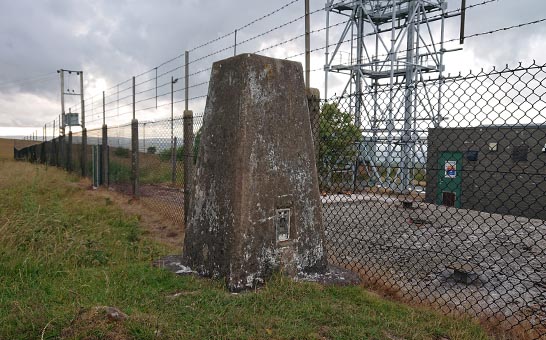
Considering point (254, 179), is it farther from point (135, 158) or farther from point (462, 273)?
point (135, 158)

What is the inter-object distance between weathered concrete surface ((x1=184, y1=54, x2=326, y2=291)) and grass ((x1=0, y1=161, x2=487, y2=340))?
0.76 ft

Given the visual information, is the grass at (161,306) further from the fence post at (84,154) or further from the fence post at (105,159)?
the fence post at (84,154)

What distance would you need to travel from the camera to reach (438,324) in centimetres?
282

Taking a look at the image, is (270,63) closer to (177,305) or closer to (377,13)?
(177,305)

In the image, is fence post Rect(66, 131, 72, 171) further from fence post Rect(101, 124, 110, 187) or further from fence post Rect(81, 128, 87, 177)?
fence post Rect(101, 124, 110, 187)

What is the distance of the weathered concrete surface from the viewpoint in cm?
327

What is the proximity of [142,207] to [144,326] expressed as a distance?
6.57 meters

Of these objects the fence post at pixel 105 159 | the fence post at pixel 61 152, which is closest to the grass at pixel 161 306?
the fence post at pixel 105 159

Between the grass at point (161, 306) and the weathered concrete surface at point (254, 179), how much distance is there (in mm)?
231

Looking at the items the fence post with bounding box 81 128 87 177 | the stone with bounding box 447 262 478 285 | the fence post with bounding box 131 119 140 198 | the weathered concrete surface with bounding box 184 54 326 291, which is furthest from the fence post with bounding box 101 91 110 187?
the stone with bounding box 447 262 478 285

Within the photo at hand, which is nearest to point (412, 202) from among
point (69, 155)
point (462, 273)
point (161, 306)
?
point (462, 273)

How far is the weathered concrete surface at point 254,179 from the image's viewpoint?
3270mm

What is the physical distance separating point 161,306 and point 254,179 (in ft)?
3.80

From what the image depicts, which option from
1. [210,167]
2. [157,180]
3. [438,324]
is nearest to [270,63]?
[210,167]
